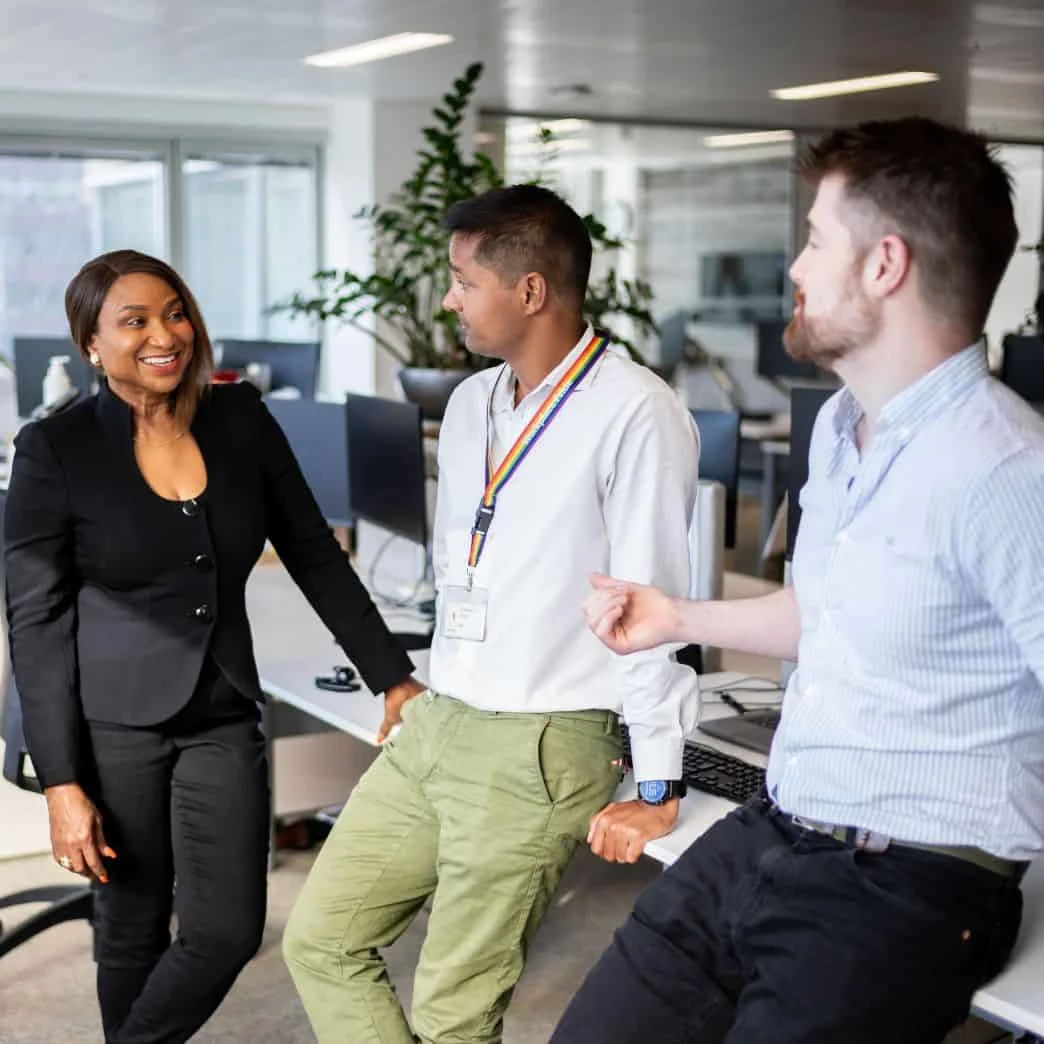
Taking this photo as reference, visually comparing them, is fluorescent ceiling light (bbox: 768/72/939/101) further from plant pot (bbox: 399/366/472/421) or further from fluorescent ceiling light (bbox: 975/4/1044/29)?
plant pot (bbox: 399/366/472/421)

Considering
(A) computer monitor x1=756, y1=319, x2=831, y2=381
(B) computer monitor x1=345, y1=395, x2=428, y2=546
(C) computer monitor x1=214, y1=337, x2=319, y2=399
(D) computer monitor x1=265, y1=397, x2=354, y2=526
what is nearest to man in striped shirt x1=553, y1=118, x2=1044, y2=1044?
(B) computer monitor x1=345, y1=395, x2=428, y2=546

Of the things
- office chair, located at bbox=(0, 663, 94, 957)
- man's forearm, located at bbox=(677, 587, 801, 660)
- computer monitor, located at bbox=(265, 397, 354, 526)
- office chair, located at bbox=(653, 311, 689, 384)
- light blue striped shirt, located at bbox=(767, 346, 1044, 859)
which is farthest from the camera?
office chair, located at bbox=(653, 311, 689, 384)

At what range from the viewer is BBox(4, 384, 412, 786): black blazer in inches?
90.4

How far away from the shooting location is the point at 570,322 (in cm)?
224

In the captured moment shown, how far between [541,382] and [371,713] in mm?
1013

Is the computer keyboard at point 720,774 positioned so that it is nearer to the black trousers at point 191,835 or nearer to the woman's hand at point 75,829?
the black trousers at point 191,835

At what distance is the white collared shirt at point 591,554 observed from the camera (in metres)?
2.10

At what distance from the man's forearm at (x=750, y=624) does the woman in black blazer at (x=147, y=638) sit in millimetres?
881

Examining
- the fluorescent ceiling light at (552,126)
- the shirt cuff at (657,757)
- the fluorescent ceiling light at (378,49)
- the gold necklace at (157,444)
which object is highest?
the fluorescent ceiling light at (378,49)

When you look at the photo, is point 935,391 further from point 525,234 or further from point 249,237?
point 249,237

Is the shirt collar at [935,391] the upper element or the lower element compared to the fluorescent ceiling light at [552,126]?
lower

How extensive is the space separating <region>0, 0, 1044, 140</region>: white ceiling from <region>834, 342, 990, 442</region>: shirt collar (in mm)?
5087

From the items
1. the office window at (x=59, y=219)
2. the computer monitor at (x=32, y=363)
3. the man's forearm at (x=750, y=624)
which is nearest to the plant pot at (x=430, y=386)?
the computer monitor at (x=32, y=363)

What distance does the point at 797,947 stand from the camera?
5.25 feet
